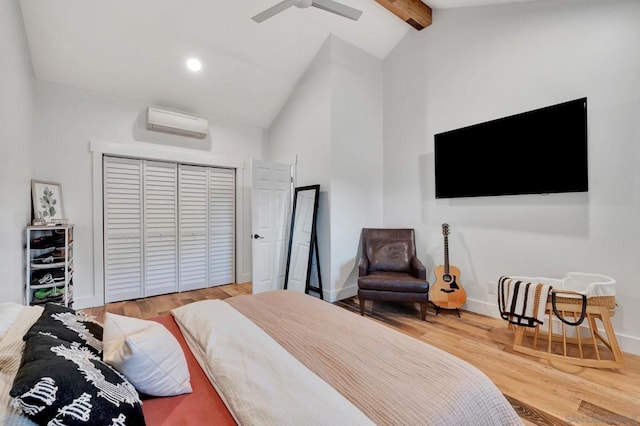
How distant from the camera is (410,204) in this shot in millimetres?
3590

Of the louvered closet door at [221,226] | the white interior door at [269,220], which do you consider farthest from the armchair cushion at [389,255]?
the louvered closet door at [221,226]

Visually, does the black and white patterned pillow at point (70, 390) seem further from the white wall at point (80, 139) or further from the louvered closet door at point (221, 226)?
the louvered closet door at point (221, 226)

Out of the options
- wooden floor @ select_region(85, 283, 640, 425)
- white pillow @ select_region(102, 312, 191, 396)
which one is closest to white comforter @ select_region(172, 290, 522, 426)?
white pillow @ select_region(102, 312, 191, 396)

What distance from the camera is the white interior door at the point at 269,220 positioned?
3.49 metres

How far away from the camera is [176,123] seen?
11.6 ft

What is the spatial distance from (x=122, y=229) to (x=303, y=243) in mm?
2272

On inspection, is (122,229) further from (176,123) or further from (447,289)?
(447,289)

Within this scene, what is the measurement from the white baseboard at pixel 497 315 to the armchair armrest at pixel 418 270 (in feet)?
2.23

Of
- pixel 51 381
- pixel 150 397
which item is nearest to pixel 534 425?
pixel 150 397

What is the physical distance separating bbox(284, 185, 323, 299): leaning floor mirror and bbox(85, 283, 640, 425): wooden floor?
3.03 ft

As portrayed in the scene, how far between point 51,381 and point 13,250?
84.0 inches

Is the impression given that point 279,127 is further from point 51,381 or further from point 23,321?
point 51,381

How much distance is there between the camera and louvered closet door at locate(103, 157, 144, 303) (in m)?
3.30

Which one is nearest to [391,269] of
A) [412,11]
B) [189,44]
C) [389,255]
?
[389,255]
